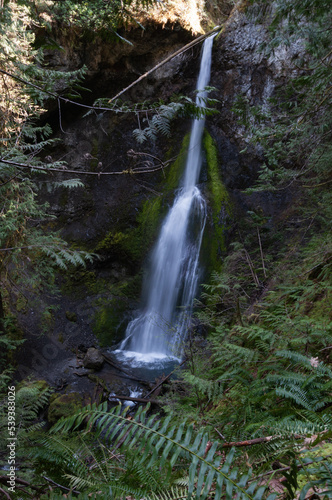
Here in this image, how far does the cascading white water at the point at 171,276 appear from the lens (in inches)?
354

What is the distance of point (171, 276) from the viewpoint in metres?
9.73

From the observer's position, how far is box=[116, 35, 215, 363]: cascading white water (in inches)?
354

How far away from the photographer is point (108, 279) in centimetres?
1100

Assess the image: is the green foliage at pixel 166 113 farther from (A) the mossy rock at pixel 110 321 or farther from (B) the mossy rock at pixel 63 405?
(A) the mossy rock at pixel 110 321

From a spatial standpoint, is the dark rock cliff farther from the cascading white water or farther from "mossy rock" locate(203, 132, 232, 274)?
the cascading white water

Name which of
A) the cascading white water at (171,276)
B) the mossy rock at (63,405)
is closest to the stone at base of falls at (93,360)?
the cascading white water at (171,276)

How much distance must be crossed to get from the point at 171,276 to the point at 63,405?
193 inches

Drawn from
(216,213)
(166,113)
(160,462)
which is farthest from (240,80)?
(160,462)

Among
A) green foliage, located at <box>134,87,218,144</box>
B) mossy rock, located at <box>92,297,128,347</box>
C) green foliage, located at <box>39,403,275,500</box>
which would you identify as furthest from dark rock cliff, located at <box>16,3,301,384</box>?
green foliage, located at <box>39,403,275,500</box>

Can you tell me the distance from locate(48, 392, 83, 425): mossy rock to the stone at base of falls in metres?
1.29

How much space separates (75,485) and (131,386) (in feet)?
19.9

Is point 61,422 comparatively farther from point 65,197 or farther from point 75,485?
point 65,197

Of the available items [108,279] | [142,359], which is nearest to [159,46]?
[108,279]

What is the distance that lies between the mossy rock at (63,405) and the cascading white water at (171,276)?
2388 millimetres
